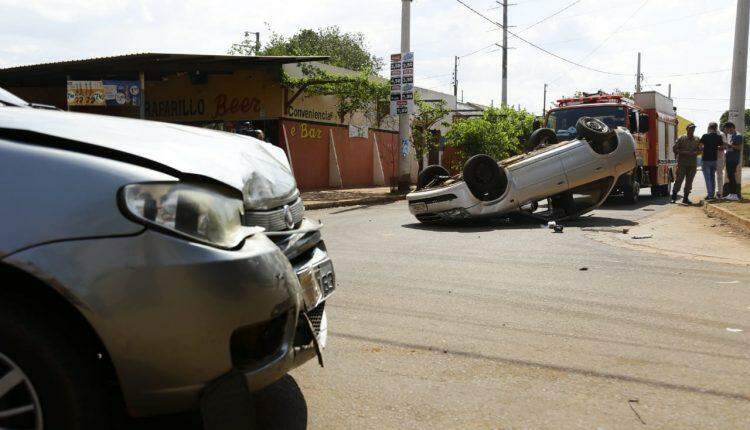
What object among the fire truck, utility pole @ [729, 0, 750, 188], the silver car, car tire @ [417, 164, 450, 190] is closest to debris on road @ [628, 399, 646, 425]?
the silver car

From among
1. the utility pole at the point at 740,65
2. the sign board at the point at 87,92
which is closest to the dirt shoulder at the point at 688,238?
the utility pole at the point at 740,65

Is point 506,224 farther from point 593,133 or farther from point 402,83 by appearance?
point 402,83

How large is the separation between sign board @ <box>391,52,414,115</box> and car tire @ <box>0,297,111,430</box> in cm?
1933

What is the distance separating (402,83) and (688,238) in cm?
1246

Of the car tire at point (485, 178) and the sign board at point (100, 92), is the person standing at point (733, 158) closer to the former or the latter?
the car tire at point (485, 178)

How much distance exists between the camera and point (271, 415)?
2.97 meters

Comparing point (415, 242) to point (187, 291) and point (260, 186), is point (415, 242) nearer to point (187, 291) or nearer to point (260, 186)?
point (260, 186)

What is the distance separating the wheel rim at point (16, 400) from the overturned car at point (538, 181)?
936cm

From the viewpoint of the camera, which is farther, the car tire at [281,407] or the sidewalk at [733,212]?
the sidewalk at [733,212]

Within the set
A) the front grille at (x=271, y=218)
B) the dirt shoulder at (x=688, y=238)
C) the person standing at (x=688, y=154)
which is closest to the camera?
the front grille at (x=271, y=218)

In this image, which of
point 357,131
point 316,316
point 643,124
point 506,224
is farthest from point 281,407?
point 357,131

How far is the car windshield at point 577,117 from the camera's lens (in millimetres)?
16500

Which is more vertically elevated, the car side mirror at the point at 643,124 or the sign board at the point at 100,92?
the sign board at the point at 100,92

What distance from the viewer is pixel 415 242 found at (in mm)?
9227
